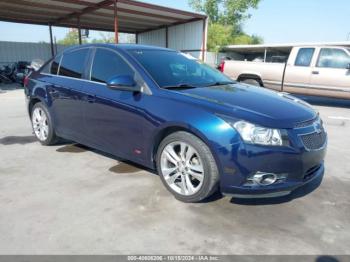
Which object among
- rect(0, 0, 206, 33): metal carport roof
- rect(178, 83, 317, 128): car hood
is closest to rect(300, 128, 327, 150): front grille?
rect(178, 83, 317, 128): car hood

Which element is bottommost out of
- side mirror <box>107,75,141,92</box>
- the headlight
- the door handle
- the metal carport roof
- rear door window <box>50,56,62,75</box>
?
the headlight

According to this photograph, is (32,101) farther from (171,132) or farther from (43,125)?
(171,132)

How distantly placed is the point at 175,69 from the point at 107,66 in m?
0.90

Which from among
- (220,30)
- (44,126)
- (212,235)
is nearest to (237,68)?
(44,126)

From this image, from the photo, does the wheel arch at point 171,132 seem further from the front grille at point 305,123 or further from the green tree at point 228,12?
the green tree at point 228,12

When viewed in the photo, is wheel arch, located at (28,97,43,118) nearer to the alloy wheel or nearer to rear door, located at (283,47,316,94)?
the alloy wheel

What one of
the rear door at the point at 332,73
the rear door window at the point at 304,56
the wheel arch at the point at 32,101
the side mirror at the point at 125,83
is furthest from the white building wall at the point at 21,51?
the side mirror at the point at 125,83

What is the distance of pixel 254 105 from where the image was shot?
3.22m

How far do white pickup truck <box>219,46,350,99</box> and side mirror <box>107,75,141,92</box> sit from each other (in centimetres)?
785

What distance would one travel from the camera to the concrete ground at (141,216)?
8.59 ft

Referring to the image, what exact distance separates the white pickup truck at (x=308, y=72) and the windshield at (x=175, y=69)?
21.1ft

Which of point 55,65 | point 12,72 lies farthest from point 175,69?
point 12,72

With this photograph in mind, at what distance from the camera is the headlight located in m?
2.88

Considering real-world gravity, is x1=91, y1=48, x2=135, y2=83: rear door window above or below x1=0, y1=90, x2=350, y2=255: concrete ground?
above
